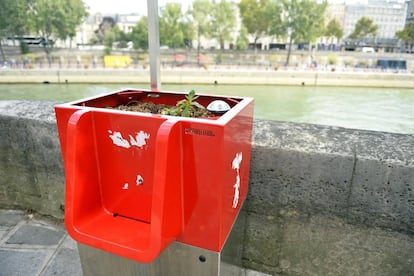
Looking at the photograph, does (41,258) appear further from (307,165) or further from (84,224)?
(307,165)

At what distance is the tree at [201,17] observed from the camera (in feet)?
120

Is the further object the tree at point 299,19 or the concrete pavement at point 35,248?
the tree at point 299,19

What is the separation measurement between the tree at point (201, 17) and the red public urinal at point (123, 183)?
122 feet

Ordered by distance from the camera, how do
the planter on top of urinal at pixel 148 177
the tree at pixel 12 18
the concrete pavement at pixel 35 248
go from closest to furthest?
the planter on top of urinal at pixel 148 177
the concrete pavement at pixel 35 248
the tree at pixel 12 18

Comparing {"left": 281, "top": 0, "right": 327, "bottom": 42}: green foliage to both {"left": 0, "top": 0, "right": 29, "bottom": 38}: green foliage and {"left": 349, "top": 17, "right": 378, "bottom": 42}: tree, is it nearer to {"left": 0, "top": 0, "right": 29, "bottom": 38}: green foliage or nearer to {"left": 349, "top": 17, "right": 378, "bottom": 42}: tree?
{"left": 349, "top": 17, "right": 378, "bottom": 42}: tree

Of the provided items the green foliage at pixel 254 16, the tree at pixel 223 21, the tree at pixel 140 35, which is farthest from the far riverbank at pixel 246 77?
the green foliage at pixel 254 16

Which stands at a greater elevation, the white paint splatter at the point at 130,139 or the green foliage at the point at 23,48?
the green foliage at the point at 23,48

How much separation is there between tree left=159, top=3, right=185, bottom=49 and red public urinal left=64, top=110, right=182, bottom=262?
36.9 meters

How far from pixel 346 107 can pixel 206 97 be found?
69.2ft

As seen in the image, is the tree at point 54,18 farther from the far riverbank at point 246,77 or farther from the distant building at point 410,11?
the distant building at point 410,11

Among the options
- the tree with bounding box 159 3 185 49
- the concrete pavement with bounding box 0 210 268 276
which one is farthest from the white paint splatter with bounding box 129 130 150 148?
the tree with bounding box 159 3 185 49

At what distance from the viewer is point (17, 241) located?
1885mm

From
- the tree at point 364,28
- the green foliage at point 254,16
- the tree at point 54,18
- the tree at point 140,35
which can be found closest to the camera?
the tree at point 54,18

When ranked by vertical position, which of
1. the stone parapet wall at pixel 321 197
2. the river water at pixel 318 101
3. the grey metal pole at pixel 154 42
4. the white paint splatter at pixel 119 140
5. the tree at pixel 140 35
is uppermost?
the tree at pixel 140 35
